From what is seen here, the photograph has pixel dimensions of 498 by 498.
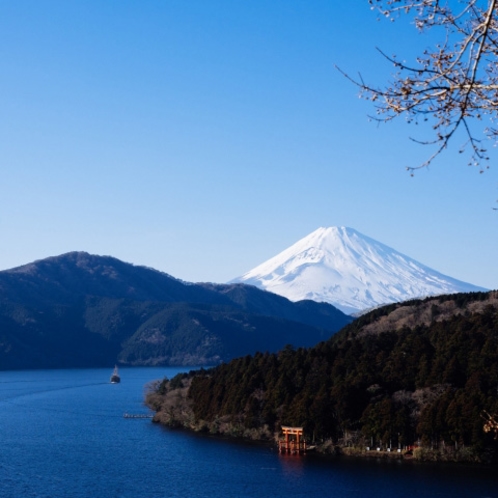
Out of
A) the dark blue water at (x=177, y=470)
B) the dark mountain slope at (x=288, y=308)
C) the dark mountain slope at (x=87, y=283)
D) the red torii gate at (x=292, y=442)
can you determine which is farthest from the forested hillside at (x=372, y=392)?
the dark mountain slope at (x=288, y=308)

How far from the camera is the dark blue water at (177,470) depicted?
15.1 meters

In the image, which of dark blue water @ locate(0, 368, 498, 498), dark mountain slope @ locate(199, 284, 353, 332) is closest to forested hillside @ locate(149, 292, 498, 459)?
dark blue water @ locate(0, 368, 498, 498)

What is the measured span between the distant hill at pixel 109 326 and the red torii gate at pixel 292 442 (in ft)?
166

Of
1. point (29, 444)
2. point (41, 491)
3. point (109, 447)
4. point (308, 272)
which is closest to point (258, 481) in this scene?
point (41, 491)

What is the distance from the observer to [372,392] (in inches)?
810

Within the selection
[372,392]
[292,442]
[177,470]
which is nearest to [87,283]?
[292,442]

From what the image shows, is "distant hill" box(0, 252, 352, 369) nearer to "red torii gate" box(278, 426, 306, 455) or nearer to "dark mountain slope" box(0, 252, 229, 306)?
"dark mountain slope" box(0, 252, 229, 306)

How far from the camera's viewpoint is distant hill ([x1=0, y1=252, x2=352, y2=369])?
7356cm

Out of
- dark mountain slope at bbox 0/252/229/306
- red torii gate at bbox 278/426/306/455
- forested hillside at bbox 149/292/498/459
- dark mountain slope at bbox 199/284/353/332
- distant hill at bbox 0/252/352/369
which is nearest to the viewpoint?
forested hillside at bbox 149/292/498/459

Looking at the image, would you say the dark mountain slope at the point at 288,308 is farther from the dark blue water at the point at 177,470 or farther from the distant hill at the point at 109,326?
the dark blue water at the point at 177,470

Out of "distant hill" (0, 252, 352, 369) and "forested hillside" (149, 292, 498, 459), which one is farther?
"distant hill" (0, 252, 352, 369)

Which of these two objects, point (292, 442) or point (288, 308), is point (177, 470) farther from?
point (288, 308)

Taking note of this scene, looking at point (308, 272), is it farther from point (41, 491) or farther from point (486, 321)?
point (41, 491)

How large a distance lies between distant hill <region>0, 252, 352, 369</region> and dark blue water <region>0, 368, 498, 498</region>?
156ft
